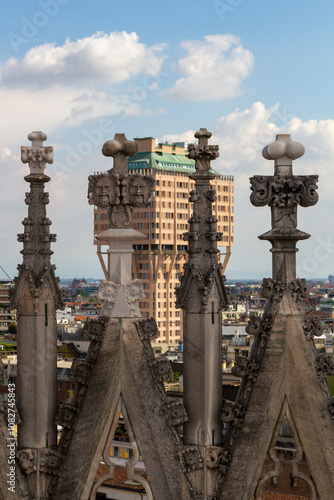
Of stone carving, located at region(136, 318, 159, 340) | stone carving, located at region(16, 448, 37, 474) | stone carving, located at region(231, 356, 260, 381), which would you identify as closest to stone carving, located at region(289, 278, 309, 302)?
stone carving, located at region(231, 356, 260, 381)

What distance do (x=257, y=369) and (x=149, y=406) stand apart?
3.99 feet

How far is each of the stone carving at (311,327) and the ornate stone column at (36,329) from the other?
273cm

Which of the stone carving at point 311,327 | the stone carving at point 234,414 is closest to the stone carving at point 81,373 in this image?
the stone carving at point 234,414

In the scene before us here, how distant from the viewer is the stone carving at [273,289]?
10250 mm

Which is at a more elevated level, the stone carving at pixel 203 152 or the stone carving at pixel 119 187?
the stone carving at pixel 203 152

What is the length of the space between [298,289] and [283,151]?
1482mm

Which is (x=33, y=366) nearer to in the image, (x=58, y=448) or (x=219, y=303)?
(x=58, y=448)

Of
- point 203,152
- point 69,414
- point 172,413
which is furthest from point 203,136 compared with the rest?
point 69,414

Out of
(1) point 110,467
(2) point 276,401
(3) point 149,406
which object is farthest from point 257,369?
(1) point 110,467

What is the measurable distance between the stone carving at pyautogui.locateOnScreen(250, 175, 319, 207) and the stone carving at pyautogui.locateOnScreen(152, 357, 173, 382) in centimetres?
194

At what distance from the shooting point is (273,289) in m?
10.3

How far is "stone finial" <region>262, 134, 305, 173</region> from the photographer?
10.3 m

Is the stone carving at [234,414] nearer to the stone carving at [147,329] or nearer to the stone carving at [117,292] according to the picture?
the stone carving at [147,329]

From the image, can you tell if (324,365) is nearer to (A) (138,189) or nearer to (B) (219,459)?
(B) (219,459)
